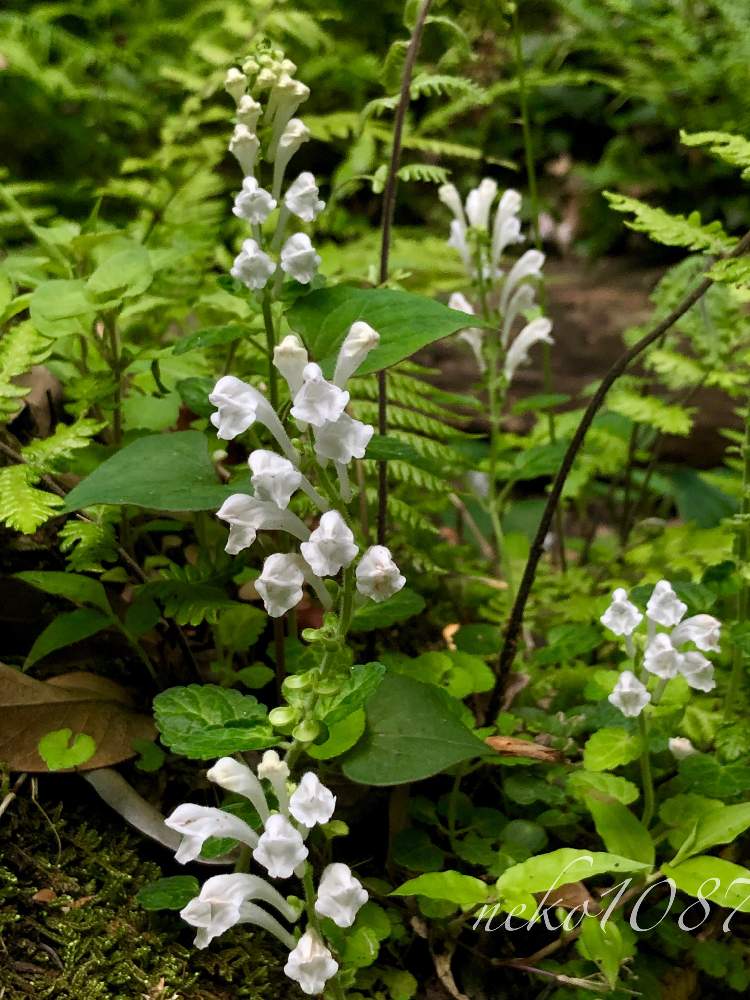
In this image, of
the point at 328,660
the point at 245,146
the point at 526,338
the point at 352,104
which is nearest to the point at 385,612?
the point at 328,660

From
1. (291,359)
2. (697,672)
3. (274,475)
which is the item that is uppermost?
(291,359)

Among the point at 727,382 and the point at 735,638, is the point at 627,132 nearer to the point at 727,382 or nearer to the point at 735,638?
the point at 727,382

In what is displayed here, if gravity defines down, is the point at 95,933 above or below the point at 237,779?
below

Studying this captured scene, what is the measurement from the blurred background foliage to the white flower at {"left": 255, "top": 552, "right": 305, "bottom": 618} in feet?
5.44

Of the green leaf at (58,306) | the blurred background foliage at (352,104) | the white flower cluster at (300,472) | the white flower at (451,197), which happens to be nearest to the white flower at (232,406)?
the white flower cluster at (300,472)

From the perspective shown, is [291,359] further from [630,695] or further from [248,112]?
[630,695]

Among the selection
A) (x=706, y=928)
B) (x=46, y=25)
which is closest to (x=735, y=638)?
(x=706, y=928)

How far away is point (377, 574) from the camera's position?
3.48 ft

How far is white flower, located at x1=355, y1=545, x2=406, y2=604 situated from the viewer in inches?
41.7

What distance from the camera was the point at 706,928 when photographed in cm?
145

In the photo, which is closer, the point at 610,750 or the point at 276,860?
the point at 276,860

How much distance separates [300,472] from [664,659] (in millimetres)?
630

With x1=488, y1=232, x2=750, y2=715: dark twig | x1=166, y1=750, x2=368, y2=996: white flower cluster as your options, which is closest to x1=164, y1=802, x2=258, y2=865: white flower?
x1=166, y1=750, x2=368, y2=996: white flower cluster

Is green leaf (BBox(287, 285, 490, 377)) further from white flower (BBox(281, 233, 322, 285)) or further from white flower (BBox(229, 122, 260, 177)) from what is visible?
white flower (BBox(229, 122, 260, 177))
